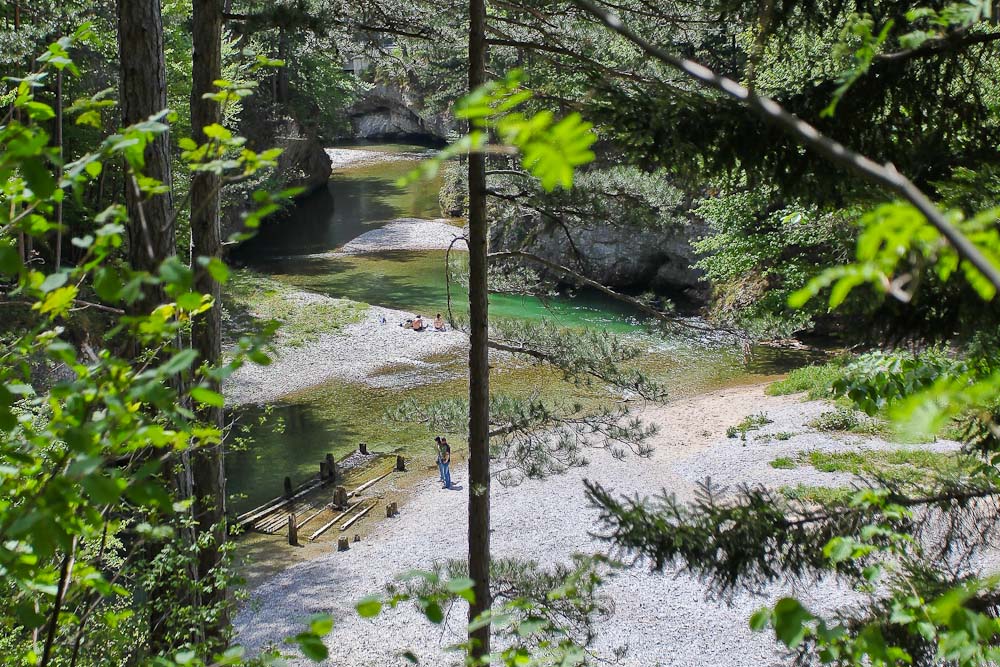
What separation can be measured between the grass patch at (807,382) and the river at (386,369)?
61.3 inches

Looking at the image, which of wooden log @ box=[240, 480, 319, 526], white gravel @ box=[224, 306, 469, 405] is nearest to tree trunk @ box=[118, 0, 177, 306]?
wooden log @ box=[240, 480, 319, 526]

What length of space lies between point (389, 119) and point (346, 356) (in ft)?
117

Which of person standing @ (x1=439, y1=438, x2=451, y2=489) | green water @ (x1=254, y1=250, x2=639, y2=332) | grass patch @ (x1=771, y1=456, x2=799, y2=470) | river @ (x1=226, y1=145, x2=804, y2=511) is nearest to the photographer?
grass patch @ (x1=771, y1=456, x2=799, y2=470)

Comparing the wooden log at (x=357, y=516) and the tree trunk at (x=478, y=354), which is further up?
the tree trunk at (x=478, y=354)

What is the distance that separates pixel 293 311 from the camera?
25.3 metres

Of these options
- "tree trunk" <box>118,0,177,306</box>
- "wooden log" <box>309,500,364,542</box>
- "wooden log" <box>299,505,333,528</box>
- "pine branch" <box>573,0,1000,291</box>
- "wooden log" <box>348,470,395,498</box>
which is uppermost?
"tree trunk" <box>118,0,177,306</box>

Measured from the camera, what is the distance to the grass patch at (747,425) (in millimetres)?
16922

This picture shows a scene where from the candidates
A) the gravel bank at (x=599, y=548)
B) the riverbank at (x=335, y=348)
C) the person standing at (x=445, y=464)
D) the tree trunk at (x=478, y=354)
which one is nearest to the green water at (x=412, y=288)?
the riverbank at (x=335, y=348)

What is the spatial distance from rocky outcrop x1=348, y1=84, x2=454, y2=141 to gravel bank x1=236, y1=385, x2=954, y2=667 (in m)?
38.4

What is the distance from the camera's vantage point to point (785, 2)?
5.04 m

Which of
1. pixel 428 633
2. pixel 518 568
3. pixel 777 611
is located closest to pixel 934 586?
pixel 777 611

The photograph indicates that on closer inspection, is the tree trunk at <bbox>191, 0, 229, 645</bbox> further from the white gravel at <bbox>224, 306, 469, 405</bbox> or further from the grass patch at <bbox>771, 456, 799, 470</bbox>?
the white gravel at <bbox>224, 306, 469, 405</bbox>

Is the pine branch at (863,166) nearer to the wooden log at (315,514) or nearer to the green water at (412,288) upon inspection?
the wooden log at (315,514)

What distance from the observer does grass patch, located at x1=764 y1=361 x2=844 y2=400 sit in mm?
18266
